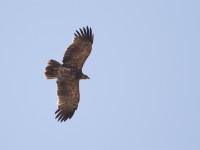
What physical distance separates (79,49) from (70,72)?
874 millimetres

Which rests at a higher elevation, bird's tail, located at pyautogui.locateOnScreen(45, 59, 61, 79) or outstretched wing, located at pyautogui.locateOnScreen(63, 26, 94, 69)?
outstretched wing, located at pyautogui.locateOnScreen(63, 26, 94, 69)

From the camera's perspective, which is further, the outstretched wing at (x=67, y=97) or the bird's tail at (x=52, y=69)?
the outstretched wing at (x=67, y=97)

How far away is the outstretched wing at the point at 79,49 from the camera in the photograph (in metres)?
17.3

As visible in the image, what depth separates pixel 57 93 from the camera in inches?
710

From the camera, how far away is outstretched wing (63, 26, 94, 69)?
17.3 metres

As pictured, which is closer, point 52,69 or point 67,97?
point 52,69

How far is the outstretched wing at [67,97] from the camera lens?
704 inches

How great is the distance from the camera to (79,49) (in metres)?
17.4

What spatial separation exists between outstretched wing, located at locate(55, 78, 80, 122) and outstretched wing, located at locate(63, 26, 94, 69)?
76 centimetres

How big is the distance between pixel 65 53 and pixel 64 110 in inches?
83.0

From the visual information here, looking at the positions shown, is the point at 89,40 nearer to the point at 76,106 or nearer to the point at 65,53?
the point at 65,53

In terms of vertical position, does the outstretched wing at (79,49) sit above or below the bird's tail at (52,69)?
above

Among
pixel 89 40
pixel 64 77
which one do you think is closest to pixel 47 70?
pixel 64 77

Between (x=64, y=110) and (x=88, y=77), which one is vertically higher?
(x=88, y=77)
